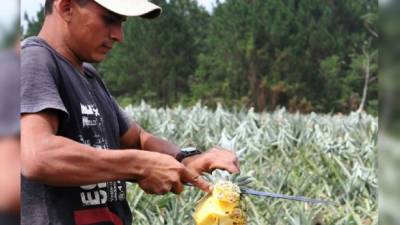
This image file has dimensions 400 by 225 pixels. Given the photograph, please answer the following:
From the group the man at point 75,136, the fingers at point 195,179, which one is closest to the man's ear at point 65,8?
the man at point 75,136

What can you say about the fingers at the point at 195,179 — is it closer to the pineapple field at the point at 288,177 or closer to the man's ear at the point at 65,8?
the pineapple field at the point at 288,177

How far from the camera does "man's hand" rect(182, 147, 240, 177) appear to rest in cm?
102

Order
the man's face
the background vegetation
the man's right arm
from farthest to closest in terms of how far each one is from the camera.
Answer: the background vegetation, the man's face, the man's right arm

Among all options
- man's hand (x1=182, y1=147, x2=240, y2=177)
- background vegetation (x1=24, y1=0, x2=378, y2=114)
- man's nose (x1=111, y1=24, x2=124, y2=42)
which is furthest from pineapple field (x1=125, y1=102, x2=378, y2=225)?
background vegetation (x1=24, y1=0, x2=378, y2=114)

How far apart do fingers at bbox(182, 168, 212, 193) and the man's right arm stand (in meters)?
0.04

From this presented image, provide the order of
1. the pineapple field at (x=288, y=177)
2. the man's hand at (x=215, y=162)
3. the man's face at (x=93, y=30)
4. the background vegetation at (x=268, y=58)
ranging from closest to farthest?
the man's face at (x=93, y=30) → the man's hand at (x=215, y=162) → the pineapple field at (x=288, y=177) → the background vegetation at (x=268, y=58)

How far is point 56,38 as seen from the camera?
2.97 ft

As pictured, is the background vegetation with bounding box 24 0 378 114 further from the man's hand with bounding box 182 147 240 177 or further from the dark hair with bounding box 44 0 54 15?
the dark hair with bounding box 44 0 54 15

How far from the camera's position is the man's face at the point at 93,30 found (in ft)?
2.88

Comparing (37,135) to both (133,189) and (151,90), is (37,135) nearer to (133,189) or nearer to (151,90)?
(133,189)

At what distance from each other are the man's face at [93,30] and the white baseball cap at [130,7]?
0.02 meters

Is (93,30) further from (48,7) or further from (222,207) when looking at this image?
(222,207)

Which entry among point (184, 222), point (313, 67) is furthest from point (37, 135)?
point (313, 67)

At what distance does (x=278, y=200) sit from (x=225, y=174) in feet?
3.18
